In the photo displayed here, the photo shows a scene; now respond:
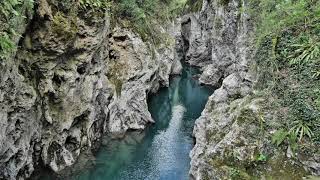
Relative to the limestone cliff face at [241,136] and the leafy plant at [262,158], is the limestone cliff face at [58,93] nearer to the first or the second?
the limestone cliff face at [241,136]

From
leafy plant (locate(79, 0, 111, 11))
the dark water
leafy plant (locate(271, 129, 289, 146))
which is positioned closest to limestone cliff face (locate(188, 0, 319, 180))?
leafy plant (locate(271, 129, 289, 146))

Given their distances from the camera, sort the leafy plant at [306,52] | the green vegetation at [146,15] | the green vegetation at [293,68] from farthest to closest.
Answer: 1. the green vegetation at [146,15]
2. the leafy plant at [306,52]
3. the green vegetation at [293,68]

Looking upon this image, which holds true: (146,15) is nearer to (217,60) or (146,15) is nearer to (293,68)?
(217,60)

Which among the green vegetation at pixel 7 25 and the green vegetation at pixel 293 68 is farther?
the green vegetation at pixel 293 68

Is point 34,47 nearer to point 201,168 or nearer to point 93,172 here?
point 93,172

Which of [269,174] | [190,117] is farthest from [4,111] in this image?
[190,117]

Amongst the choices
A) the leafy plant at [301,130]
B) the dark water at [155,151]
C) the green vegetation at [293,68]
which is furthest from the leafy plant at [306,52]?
the dark water at [155,151]
